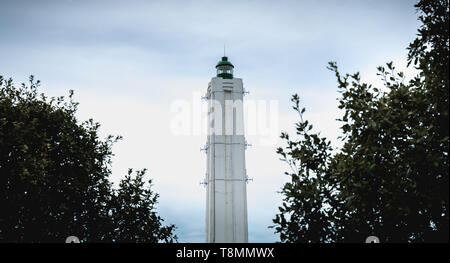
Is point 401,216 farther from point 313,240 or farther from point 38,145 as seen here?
point 38,145

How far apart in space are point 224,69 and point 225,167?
34.9ft

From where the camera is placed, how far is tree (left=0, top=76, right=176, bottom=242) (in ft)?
77.9

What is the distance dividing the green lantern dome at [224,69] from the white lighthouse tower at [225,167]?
2.77ft

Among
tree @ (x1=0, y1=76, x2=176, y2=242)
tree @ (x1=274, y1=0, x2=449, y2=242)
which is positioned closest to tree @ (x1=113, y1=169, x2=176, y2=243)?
tree @ (x1=0, y1=76, x2=176, y2=242)

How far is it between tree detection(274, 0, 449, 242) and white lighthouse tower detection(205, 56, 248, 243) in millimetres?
34532

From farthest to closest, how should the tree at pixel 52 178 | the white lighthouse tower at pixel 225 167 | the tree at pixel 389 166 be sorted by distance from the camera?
the white lighthouse tower at pixel 225 167
the tree at pixel 52 178
the tree at pixel 389 166

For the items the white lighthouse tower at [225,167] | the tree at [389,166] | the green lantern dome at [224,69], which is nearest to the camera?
the tree at [389,166]

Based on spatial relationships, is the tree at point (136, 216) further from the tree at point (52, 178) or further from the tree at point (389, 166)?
the tree at point (389, 166)

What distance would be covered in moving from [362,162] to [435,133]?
2.22 m

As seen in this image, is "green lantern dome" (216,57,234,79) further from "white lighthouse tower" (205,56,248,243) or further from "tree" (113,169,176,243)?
"tree" (113,169,176,243)

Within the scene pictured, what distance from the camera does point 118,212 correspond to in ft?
88.8

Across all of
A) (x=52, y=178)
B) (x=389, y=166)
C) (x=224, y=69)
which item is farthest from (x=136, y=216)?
(x=224, y=69)

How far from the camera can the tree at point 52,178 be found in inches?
935

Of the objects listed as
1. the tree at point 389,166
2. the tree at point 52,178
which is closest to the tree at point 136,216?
the tree at point 52,178
